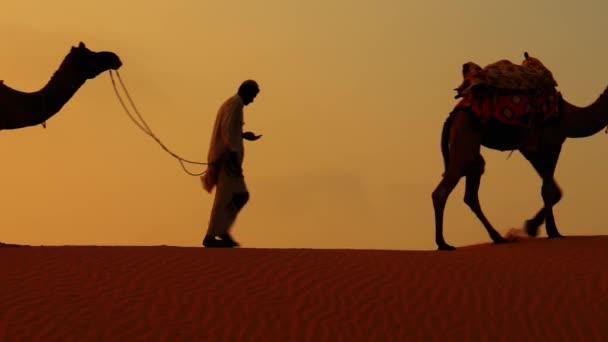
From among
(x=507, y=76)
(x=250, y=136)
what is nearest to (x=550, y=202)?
(x=507, y=76)

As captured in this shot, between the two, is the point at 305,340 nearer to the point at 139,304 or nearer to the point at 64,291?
the point at 139,304

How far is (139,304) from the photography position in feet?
33.3

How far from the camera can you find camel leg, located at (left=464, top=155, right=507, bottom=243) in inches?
569

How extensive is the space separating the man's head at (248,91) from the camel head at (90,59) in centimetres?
152

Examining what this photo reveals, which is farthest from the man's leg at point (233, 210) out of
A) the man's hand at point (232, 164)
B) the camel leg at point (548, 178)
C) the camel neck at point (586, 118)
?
the camel neck at point (586, 118)

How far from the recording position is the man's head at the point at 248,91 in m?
13.9

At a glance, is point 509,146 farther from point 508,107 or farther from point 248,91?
point 248,91

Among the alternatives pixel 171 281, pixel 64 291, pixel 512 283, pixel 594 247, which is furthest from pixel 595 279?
pixel 64 291

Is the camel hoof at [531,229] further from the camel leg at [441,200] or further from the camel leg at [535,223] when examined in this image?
the camel leg at [441,200]

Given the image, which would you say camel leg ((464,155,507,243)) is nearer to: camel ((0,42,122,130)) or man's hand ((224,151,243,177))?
man's hand ((224,151,243,177))

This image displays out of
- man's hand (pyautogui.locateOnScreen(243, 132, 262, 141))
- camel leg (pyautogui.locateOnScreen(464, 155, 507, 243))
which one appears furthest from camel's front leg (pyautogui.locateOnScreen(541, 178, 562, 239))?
man's hand (pyautogui.locateOnScreen(243, 132, 262, 141))

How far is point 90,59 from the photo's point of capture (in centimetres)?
1382

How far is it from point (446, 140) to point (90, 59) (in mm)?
4561

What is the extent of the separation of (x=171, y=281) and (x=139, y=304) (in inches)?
32.1
